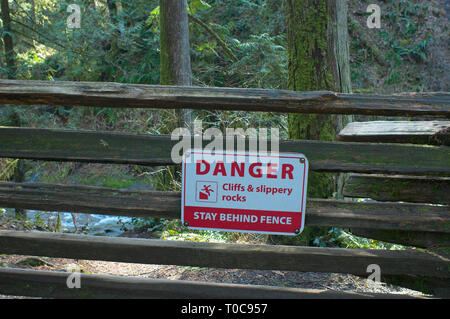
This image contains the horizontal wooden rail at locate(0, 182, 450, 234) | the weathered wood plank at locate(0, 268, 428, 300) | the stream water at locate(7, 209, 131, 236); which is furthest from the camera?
the stream water at locate(7, 209, 131, 236)

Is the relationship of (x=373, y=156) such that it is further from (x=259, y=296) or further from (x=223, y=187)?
(x=259, y=296)

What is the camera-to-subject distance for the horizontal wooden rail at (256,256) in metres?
2.92

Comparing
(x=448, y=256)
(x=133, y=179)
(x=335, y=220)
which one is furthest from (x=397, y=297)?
(x=133, y=179)

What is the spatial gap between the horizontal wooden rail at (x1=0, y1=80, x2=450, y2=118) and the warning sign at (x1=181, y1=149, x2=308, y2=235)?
33cm

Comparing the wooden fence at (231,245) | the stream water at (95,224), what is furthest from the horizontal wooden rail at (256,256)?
the stream water at (95,224)

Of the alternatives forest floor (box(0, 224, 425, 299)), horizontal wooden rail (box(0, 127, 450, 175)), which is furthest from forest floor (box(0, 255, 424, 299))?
horizontal wooden rail (box(0, 127, 450, 175))

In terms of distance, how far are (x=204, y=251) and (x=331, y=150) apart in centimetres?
112

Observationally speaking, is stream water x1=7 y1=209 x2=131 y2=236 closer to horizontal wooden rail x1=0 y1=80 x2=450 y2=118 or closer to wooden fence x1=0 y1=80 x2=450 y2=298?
wooden fence x1=0 y1=80 x2=450 y2=298

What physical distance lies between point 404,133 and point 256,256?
1.32 meters

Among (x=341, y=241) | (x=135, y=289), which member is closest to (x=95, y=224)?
(x=341, y=241)

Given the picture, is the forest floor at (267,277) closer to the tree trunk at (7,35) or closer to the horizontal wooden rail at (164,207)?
the horizontal wooden rail at (164,207)

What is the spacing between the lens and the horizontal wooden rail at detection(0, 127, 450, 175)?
2805mm

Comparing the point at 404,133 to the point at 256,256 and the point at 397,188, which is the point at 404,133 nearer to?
the point at 397,188
